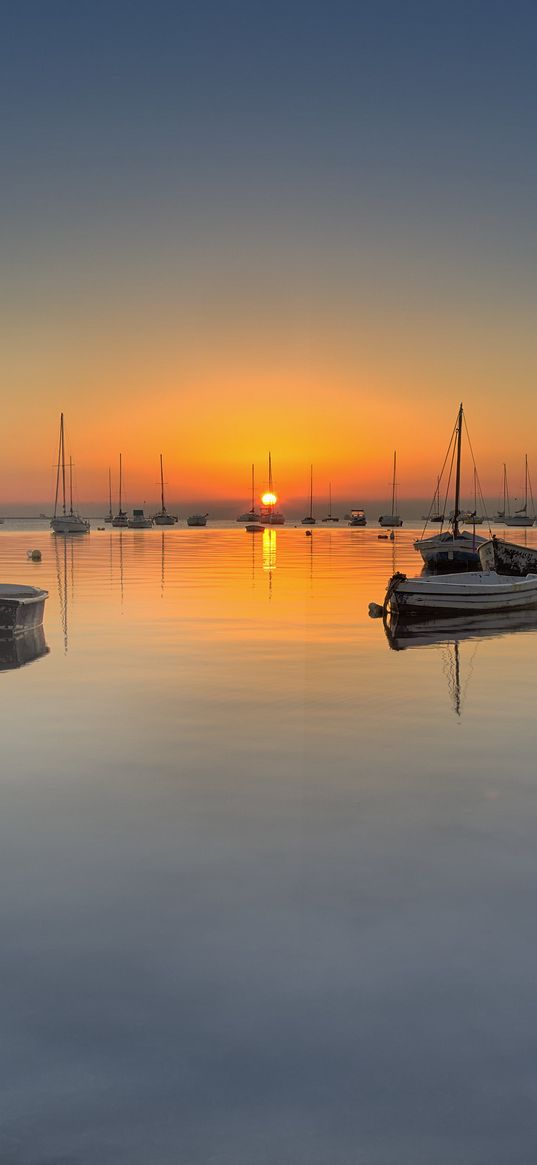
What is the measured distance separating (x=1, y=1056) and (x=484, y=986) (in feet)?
10.9

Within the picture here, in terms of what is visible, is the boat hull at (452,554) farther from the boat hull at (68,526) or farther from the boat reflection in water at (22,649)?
the boat hull at (68,526)

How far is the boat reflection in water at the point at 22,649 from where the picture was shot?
21.8 m

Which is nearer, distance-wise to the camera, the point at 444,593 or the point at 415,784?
the point at 415,784

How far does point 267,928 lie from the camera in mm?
7391

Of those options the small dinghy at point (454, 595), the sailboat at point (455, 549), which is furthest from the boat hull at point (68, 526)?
the small dinghy at point (454, 595)

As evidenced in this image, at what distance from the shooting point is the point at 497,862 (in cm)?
902

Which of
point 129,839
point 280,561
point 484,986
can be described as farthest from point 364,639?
point 280,561

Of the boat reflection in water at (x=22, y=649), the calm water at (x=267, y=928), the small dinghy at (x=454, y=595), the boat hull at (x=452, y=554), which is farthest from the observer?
the boat hull at (x=452, y=554)

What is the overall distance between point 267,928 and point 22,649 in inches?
692

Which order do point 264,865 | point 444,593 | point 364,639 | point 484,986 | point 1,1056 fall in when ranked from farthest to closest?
point 444,593
point 364,639
point 264,865
point 484,986
point 1,1056

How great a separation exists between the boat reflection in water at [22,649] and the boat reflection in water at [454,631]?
9.54m

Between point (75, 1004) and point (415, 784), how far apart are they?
21.4ft

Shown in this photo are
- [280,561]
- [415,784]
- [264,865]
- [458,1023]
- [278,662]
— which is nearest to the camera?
[458,1023]

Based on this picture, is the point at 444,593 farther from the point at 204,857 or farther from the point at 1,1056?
the point at 1,1056
